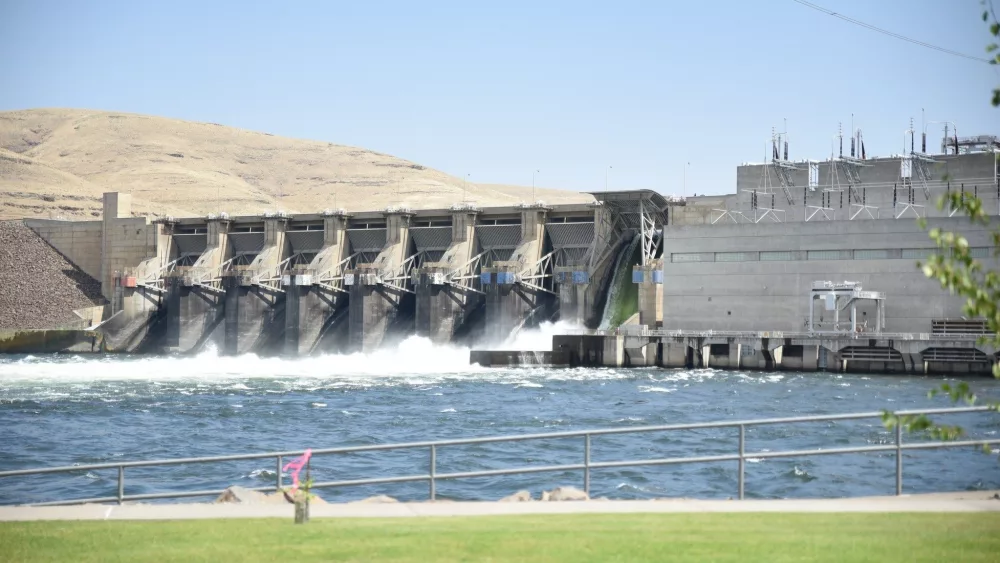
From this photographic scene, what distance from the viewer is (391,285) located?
94.2 metres

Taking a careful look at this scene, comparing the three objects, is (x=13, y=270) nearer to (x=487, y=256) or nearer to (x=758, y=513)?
(x=487, y=256)

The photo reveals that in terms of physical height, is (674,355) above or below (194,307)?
below

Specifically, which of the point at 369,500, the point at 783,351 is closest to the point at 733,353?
the point at 783,351

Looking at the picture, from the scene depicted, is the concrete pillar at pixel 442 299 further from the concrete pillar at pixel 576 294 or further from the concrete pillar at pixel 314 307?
the concrete pillar at pixel 576 294

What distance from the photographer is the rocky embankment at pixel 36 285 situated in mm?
110000

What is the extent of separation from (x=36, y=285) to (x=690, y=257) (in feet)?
215

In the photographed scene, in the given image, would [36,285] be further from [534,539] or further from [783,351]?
[534,539]

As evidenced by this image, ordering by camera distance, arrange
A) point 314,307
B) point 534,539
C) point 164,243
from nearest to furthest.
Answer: point 534,539 → point 314,307 → point 164,243

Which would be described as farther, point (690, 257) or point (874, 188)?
point (874, 188)

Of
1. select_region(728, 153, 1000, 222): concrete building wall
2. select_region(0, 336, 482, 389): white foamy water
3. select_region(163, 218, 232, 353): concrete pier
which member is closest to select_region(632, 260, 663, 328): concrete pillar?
select_region(728, 153, 1000, 222): concrete building wall

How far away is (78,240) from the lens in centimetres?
11719

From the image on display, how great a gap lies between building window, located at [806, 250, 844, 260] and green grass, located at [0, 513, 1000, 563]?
60433 millimetres

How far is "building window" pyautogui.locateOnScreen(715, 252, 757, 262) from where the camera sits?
77438 millimetres

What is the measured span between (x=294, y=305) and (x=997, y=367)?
89775 millimetres
